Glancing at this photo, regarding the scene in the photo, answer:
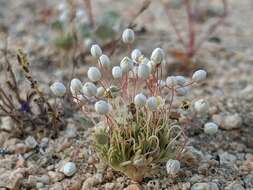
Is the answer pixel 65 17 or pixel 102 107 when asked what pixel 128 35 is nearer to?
pixel 102 107

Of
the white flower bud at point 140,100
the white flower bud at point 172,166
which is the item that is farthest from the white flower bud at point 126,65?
the white flower bud at point 172,166

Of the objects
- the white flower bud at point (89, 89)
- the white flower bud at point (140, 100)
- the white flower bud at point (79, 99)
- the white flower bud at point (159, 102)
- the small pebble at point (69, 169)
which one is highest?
the white flower bud at point (79, 99)

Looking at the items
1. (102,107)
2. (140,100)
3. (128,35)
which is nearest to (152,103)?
(140,100)

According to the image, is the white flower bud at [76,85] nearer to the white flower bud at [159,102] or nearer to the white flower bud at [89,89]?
the white flower bud at [89,89]

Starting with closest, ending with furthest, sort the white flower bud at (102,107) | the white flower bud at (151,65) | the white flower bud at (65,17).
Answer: the white flower bud at (102,107)
the white flower bud at (151,65)
the white flower bud at (65,17)

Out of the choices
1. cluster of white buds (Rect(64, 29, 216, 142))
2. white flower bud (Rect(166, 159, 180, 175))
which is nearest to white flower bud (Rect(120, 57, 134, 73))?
cluster of white buds (Rect(64, 29, 216, 142))

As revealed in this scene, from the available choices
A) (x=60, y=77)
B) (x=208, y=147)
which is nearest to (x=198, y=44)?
(x=60, y=77)

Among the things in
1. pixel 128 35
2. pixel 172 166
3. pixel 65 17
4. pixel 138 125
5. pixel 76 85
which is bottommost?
pixel 172 166

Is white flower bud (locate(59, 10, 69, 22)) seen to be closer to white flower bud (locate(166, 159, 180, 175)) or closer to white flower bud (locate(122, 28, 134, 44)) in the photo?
white flower bud (locate(122, 28, 134, 44))

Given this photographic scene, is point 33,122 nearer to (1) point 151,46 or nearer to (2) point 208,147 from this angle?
(2) point 208,147

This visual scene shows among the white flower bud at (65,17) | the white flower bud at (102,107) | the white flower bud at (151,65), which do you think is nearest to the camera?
the white flower bud at (102,107)
